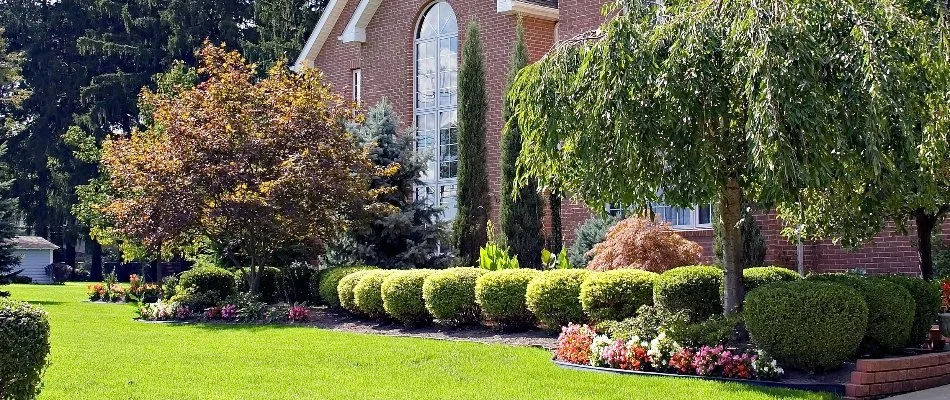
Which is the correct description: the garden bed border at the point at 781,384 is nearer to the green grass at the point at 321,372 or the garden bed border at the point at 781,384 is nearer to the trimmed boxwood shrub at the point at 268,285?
the green grass at the point at 321,372

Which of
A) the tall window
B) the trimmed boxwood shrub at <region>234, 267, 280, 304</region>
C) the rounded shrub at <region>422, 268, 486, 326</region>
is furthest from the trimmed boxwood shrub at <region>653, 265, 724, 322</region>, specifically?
the tall window

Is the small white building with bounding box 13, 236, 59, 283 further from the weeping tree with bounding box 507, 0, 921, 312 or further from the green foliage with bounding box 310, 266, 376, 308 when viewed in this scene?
the weeping tree with bounding box 507, 0, 921, 312

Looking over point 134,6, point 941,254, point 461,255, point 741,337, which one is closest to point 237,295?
point 461,255

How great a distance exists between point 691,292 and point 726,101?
2.92 meters

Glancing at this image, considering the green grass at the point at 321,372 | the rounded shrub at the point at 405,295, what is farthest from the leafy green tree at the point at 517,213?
the green grass at the point at 321,372

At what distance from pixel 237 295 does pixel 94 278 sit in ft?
116

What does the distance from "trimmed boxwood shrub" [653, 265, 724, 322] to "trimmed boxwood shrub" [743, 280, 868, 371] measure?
1974 mm

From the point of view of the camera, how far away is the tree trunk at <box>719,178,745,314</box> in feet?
38.4

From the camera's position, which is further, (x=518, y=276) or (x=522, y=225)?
(x=522, y=225)

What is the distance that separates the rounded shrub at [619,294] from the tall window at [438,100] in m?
12.6

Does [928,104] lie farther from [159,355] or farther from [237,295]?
[237,295]

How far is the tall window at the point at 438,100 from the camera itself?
85.2 ft

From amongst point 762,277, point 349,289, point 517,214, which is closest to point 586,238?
point 517,214

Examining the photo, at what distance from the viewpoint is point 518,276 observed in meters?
14.7
